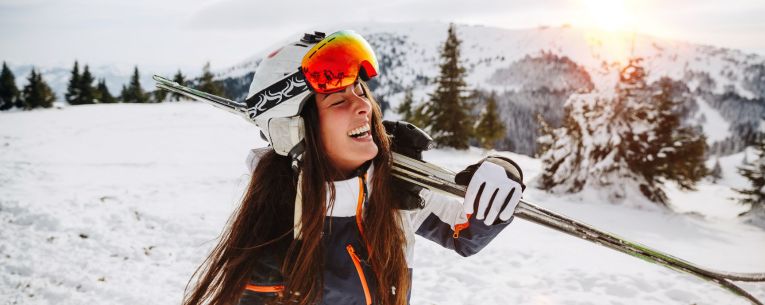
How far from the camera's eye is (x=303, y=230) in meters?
1.96

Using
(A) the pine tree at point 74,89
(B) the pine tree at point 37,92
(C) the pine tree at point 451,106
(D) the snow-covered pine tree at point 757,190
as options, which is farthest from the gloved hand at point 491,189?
(A) the pine tree at point 74,89

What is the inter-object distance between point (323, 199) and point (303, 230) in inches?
7.1

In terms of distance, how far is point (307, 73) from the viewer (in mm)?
1982

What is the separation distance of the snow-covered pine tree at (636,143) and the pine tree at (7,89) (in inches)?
2143

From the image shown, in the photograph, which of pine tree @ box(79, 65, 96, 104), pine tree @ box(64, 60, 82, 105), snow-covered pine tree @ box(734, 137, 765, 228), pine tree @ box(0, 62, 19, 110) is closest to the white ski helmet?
snow-covered pine tree @ box(734, 137, 765, 228)

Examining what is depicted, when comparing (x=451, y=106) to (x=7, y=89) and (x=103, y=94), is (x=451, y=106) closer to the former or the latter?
(x=7, y=89)

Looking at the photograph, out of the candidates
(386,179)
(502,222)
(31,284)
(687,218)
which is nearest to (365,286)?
(386,179)

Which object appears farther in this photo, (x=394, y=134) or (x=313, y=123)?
(x=394, y=134)

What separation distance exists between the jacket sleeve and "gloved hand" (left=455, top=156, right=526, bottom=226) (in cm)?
26

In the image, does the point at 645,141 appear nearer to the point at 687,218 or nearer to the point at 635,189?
the point at 635,189

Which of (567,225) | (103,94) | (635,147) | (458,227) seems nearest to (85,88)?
(103,94)

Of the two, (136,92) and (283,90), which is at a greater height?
(283,90)

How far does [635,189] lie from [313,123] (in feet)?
41.7

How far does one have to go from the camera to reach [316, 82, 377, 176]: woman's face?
2018 millimetres
